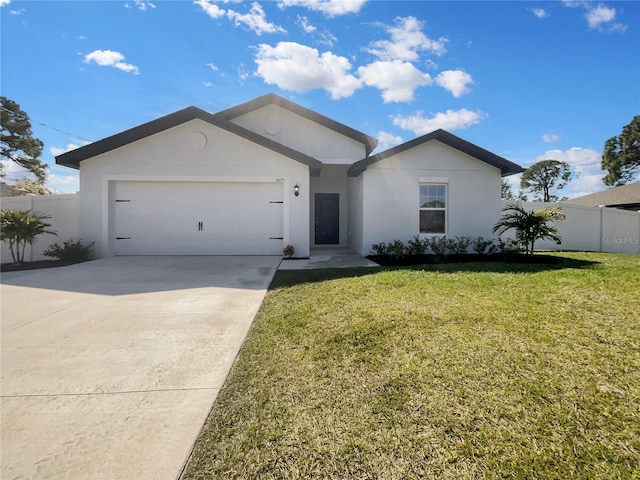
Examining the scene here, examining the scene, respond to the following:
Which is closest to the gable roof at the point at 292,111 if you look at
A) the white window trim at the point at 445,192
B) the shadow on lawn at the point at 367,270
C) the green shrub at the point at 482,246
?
the white window trim at the point at 445,192

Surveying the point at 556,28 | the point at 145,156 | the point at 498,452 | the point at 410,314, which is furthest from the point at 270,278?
the point at 556,28

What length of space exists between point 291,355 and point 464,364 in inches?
62.2

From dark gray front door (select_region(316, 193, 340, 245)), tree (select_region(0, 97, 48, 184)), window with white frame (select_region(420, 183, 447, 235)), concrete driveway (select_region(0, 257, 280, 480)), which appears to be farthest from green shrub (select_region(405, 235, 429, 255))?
tree (select_region(0, 97, 48, 184))

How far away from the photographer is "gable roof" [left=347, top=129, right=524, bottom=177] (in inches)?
365

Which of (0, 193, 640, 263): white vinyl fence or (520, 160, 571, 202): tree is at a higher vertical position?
(520, 160, 571, 202): tree

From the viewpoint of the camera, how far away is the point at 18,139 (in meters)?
22.3

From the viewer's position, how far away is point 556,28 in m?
9.02

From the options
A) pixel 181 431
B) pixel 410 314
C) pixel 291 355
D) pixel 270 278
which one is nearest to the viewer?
pixel 181 431

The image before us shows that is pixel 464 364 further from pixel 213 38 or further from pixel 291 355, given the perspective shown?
pixel 213 38

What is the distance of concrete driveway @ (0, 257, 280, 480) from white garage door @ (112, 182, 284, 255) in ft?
13.7

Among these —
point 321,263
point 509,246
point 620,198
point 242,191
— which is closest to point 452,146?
point 509,246

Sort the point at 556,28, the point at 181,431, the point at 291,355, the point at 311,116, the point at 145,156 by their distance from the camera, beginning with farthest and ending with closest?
the point at 311,116 → the point at 145,156 → the point at 556,28 → the point at 291,355 → the point at 181,431

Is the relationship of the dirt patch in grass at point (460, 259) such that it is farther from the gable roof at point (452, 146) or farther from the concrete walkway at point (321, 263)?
the gable roof at point (452, 146)

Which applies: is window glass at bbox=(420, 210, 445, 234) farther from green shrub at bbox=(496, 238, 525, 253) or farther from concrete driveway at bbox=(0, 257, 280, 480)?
concrete driveway at bbox=(0, 257, 280, 480)
